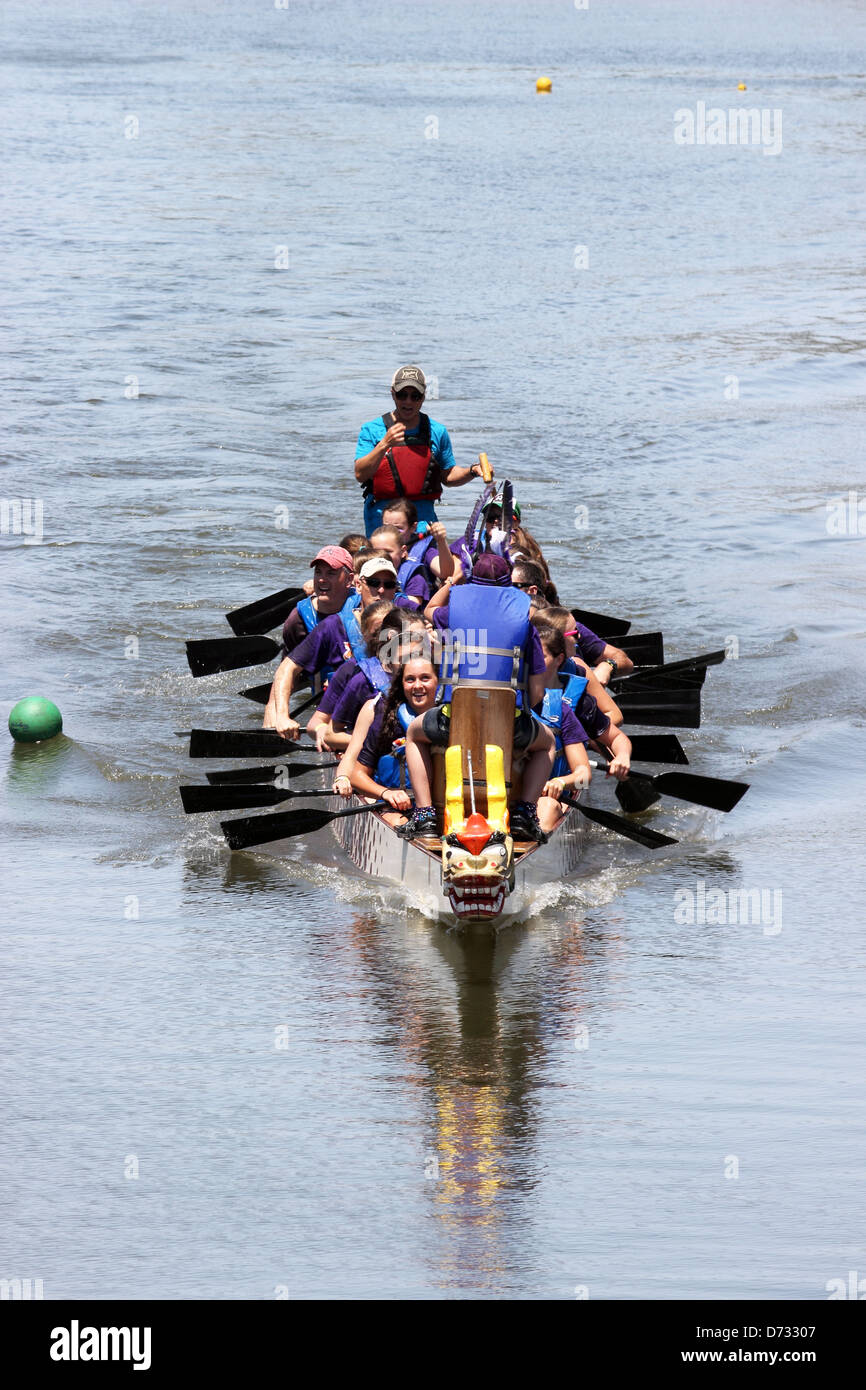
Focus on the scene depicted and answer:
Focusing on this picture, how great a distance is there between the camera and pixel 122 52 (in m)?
54.2

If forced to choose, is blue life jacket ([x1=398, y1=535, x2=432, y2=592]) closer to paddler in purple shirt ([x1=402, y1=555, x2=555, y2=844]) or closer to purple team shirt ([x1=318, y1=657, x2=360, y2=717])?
purple team shirt ([x1=318, y1=657, x2=360, y2=717])

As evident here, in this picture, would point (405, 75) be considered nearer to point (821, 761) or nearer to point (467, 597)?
point (821, 761)

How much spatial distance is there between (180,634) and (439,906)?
726 centimetres

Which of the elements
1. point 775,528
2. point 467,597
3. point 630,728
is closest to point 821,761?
point 630,728

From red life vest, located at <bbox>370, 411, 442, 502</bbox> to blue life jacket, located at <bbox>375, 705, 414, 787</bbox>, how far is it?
3461mm

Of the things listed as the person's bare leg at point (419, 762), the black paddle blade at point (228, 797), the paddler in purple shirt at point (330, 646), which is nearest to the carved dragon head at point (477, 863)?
the person's bare leg at point (419, 762)

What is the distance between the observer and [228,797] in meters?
12.2

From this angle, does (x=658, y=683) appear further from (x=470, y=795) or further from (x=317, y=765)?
(x=470, y=795)

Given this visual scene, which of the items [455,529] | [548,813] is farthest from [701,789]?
[455,529]

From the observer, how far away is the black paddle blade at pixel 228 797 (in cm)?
1224

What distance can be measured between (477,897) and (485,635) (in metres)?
1.48

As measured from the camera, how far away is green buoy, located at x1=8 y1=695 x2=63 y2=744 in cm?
1448

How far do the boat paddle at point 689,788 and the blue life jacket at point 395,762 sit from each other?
74.2 inches

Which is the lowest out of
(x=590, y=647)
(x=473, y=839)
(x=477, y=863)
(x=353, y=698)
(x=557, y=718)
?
(x=477, y=863)
